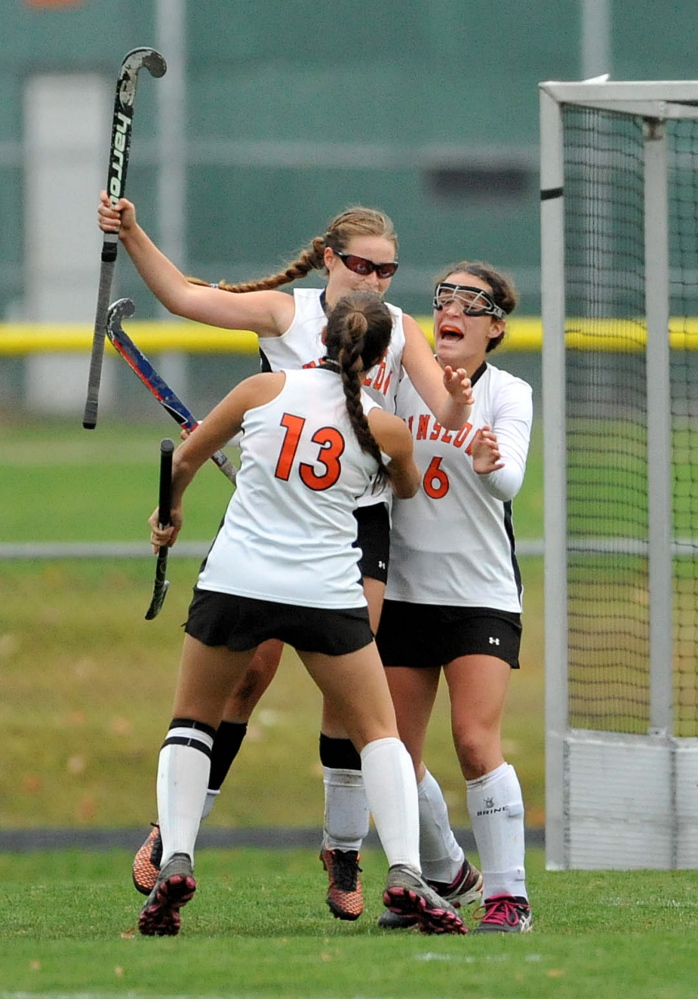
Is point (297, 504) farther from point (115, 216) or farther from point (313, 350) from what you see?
point (115, 216)

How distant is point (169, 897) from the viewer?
14.3ft

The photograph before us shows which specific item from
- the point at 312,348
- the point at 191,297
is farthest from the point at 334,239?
the point at 191,297

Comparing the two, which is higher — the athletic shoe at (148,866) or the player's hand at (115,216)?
the player's hand at (115,216)

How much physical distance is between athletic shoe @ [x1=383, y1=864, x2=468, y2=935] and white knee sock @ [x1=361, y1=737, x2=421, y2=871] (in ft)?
0.14

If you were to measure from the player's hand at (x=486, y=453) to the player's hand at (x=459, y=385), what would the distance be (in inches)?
3.7

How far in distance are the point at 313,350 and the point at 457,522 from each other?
62 cm

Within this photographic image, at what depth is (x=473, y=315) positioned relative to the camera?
4.89 m

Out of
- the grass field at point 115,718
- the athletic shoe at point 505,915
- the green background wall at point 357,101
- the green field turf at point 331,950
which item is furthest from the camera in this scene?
the green background wall at point 357,101

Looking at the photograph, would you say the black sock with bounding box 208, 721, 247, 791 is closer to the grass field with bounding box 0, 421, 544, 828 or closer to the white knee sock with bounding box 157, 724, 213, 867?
the white knee sock with bounding box 157, 724, 213, 867

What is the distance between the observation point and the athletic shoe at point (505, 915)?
15.4 feet

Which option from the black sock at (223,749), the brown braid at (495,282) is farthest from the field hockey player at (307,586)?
the black sock at (223,749)

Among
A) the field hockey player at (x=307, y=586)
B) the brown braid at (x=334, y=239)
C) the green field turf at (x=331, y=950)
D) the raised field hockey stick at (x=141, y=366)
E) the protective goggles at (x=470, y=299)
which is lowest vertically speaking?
the green field turf at (x=331, y=950)

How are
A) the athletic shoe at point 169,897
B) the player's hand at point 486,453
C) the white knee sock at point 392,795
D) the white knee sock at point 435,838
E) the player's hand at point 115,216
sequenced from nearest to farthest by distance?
1. the athletic shoe at point 169,897
2. the white knee sock at point 392,795
3. the player's hand at point 486,453
4. the player's hand at point 115,216
5. the white knee sock at point 435,838

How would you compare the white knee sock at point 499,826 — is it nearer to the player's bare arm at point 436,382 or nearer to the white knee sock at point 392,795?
the white knee sock at point 392,795
